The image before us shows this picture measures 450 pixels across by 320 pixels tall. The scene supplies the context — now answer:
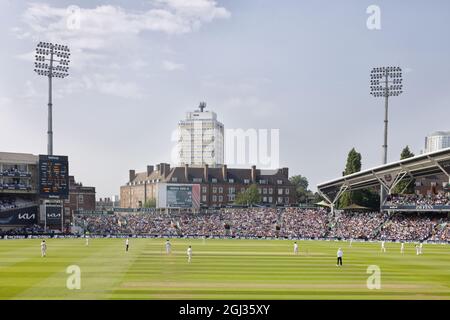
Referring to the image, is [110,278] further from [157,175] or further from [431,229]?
[157,175]

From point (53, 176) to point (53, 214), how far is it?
7765mm

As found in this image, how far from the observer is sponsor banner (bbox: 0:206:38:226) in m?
70.1

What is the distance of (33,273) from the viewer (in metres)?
26.8

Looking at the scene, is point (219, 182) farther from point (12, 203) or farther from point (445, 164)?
point (445, 164)

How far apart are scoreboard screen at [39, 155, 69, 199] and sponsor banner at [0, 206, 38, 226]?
8459 mm

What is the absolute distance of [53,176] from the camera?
215 ft

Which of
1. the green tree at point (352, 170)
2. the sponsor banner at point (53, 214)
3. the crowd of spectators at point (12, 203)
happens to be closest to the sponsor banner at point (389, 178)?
the green tree at point (352, 170)

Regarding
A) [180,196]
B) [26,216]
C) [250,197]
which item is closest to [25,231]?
[26,216]

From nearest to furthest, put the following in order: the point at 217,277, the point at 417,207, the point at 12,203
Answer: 1. the point at 217,277
2. the point at 417,207
3. the point at 12,203

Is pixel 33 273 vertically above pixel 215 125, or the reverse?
pixel 215 125

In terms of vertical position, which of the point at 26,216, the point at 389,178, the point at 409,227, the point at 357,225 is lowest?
the point at 357,225

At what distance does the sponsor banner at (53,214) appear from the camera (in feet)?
230
